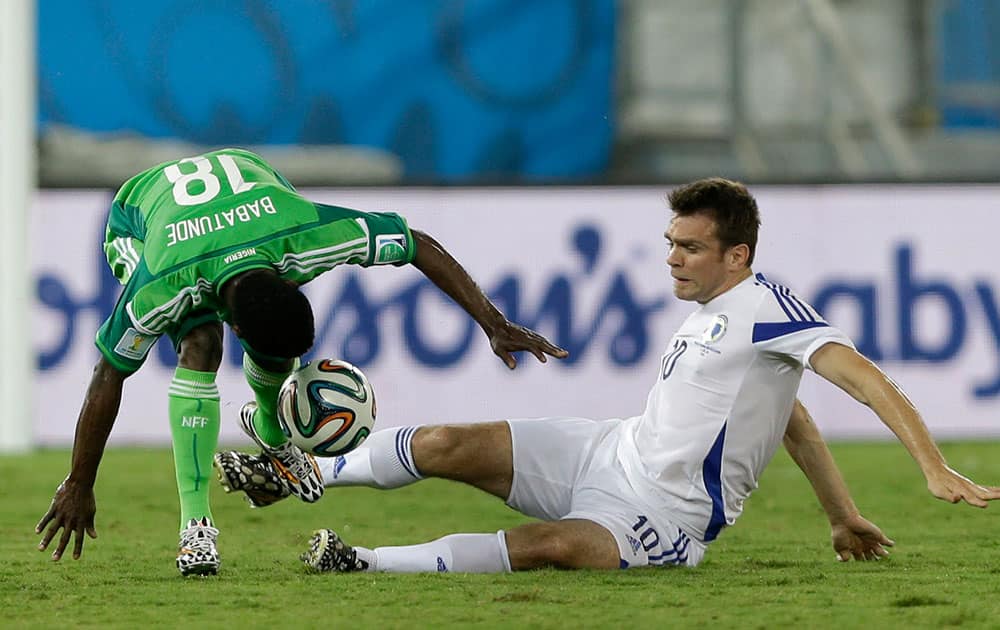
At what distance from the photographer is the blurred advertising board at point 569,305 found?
975 cm

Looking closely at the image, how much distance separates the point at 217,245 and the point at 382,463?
3.15ft

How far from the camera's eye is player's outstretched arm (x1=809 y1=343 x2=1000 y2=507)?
433 centimetres

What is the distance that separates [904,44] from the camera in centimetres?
1229

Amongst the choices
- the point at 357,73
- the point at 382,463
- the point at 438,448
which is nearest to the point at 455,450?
the point at 438,448

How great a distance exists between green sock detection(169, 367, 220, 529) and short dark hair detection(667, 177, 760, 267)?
1543 mm

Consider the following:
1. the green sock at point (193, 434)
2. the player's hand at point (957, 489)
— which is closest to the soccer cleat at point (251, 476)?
the green sock at point (193, 434)

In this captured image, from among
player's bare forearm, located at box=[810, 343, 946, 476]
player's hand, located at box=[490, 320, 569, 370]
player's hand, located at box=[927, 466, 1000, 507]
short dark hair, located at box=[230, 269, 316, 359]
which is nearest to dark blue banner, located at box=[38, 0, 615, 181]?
player's hand, located at box=[490, 320, 569, 370]

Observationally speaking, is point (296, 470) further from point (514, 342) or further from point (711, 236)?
point (711, 236)

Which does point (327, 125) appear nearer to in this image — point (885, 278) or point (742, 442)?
point (885, 278)

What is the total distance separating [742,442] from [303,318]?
4.56ft

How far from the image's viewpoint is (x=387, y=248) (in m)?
5.24

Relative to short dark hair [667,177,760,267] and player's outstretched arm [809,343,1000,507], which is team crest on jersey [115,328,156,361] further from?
player's outstretched arm [809,343,1000,507]

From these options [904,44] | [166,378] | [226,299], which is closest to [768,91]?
[904,44]

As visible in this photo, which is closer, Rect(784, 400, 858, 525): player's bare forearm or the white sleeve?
the white sleeve
